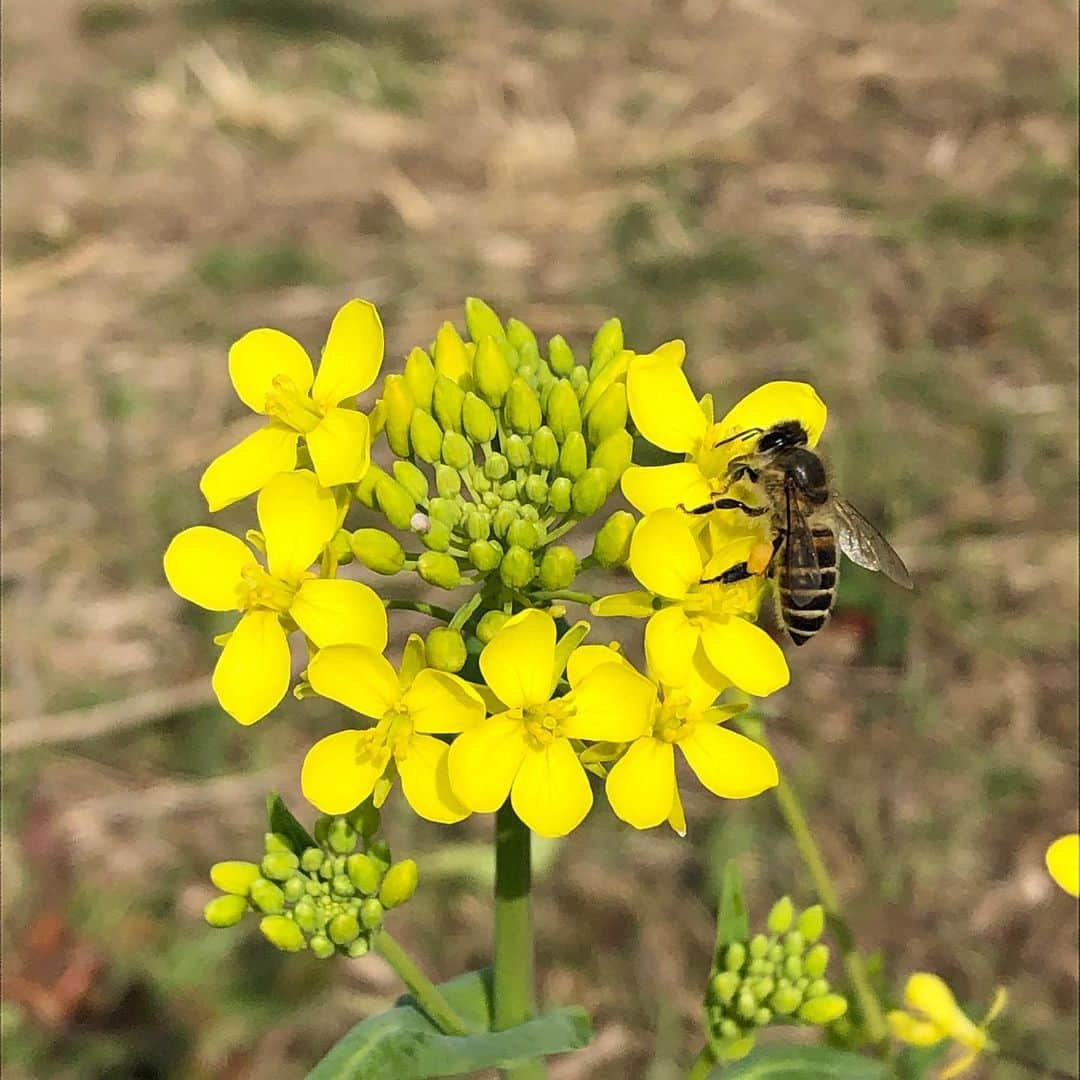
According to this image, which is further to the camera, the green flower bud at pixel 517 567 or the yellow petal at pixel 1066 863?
the yellow petal at pixel 1066 863

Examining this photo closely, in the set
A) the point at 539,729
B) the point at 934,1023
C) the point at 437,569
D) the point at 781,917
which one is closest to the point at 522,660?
the point at 539,729

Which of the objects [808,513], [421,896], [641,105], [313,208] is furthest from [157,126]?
[808,513]

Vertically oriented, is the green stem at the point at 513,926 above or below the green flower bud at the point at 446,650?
below

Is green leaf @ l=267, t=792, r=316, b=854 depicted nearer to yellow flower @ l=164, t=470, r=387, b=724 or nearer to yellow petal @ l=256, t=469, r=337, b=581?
yellow flower @ l=164, t=470, r=387, b=724

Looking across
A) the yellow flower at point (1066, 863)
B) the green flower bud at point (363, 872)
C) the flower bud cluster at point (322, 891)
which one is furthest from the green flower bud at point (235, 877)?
the yellow flower at point (1066, 863)

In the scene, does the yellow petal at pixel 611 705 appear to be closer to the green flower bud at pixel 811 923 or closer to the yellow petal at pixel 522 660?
the yellow petal at pixel 522 660

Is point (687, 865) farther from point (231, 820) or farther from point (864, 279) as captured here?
point (864, 279)

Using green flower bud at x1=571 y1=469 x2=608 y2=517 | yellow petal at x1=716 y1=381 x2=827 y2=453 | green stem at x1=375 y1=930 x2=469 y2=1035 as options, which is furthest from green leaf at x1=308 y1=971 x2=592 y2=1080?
yellow petal at x1=716 y1=381 x2=827 y2=453
